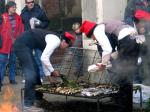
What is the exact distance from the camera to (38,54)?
37.3 feet

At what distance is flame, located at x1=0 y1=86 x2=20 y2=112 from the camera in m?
8.70

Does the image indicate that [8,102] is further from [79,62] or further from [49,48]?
[79,62]

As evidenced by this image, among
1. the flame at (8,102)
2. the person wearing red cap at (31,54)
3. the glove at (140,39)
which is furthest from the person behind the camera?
the person wearing red cap at (31,54)

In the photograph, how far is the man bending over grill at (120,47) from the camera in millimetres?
7943

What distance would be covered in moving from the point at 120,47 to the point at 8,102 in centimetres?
282

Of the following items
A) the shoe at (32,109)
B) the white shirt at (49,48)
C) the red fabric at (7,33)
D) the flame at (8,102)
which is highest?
the red fabric at (7,33)

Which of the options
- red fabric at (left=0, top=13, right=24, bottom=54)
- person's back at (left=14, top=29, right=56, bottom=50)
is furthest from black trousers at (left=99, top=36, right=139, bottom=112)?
red fabric at (left=0, top=13, right=24, bottom=54)

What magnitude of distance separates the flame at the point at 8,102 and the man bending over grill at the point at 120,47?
1875mm

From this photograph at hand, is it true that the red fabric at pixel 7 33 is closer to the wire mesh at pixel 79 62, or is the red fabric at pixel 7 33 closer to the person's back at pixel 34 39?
the wire mesh at pixel 79 62

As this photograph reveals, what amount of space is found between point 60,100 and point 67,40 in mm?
1964

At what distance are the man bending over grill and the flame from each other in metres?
1.88

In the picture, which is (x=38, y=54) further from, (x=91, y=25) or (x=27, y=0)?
(x=91, y=25)

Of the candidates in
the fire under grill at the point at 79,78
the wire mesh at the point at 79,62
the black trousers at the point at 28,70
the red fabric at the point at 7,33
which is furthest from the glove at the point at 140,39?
the red fabric at the point at 7,33

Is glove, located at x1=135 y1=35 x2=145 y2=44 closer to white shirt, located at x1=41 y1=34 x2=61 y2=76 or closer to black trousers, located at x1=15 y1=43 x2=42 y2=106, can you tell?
white shirt, located at x1=41 y1=34 x2=61 y2=76
